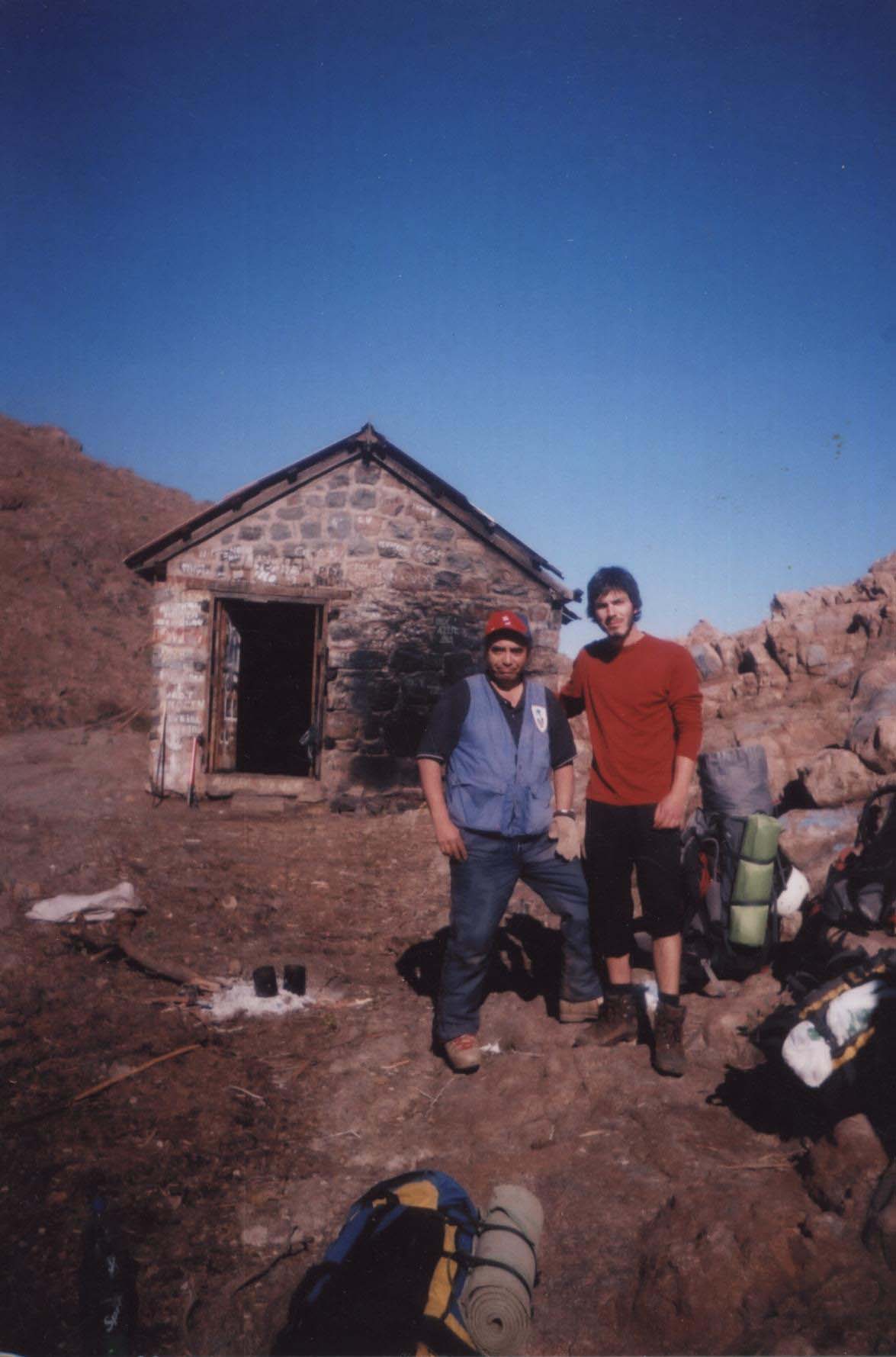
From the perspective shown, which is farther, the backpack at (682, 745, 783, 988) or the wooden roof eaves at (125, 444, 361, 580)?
the wooden roof eaves at (125, 444, 361, 580)

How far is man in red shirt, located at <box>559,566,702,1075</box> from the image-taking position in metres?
3.73

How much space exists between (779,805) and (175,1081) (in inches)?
218

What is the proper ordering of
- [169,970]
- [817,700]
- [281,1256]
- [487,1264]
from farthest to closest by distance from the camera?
[817,700], [169,970], [281,1256], [487,1264]

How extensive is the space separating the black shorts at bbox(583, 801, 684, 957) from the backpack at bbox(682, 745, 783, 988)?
1.72 feet

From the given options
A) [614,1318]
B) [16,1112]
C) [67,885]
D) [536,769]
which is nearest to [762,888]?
[536,769]

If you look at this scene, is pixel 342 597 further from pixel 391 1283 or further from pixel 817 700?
pixel 391 1283

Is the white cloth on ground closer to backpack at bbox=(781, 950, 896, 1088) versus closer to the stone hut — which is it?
the stone hut

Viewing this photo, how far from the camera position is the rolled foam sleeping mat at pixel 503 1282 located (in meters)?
2.18

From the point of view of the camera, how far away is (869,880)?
398 cm

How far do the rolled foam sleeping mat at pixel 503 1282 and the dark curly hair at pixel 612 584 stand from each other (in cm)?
256

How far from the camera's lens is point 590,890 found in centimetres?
408

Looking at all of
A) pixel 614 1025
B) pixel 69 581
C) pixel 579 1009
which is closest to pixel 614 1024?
pixel 614 1025

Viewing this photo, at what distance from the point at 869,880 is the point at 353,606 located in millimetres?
7362

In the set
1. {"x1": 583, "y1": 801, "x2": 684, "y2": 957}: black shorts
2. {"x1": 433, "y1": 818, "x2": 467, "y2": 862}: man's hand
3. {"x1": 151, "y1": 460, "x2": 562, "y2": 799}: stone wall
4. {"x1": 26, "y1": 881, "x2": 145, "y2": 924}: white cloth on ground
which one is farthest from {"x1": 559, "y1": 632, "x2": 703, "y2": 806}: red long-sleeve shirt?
{"x1": 151, "y1": 460, "x2": 562, "y2": 799}: stone wall
